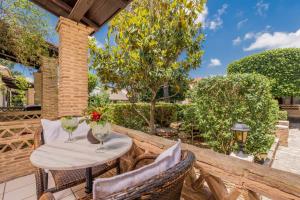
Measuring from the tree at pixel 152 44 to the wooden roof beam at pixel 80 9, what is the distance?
125cm

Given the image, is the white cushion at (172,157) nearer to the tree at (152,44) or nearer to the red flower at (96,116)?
the red flower at (96,116)

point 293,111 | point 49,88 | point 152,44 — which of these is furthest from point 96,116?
point 293,111

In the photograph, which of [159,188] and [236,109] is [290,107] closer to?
[236,109]

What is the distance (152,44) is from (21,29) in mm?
3495

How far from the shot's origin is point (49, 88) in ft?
18.0

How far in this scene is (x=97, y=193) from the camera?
67 cm

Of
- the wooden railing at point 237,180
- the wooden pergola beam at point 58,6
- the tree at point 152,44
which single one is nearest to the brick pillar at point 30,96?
the tree at point 152,44

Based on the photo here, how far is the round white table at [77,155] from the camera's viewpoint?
1.23 meters

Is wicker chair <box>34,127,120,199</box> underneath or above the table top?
underneath

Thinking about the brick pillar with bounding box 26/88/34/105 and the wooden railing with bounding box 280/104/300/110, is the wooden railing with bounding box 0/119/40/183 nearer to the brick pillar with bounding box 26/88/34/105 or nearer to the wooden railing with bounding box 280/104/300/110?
the brick pillar with bounding box 26/88/34/105

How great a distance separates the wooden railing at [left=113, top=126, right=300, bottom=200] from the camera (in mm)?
930

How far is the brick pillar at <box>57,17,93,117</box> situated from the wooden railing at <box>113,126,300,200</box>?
A: 8.23 feet

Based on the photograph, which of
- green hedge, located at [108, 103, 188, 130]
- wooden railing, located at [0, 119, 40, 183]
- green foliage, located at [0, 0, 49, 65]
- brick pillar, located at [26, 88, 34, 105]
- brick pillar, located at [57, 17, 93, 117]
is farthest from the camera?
brick pillar, located at [26, 88, 34, 105]

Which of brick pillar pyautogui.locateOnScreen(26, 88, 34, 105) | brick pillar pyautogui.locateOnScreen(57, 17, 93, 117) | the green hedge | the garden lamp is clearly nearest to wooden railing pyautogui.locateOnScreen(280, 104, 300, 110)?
the green hedge
